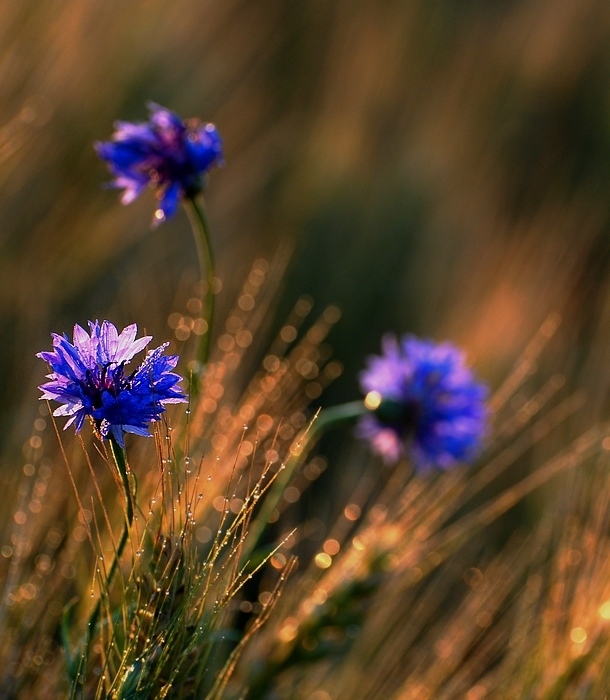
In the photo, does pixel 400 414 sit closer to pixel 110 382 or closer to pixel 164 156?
pixel 164 156

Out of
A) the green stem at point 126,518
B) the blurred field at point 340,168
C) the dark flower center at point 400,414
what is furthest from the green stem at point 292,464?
the blurred field at point 340,168

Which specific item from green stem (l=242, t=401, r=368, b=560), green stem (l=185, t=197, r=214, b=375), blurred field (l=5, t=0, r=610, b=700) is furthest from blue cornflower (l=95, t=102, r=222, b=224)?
green stem (l=242, t=401, r=368, b=560)

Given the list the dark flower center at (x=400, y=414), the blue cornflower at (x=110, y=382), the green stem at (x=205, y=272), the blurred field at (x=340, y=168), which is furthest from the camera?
the blurred field at (x=340, y=168)

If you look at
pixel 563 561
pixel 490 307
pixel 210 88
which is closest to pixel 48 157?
pixel 210 88

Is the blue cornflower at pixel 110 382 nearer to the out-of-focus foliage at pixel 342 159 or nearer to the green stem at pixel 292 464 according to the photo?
the green stem at pixel 292 464

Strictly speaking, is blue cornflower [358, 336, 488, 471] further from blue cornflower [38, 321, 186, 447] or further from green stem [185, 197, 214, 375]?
blue cornflower [38, 321, 186, 447]

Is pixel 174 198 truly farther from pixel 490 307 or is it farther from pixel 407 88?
pixel 407 88

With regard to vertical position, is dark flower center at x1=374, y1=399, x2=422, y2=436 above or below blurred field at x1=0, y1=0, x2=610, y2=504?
below
